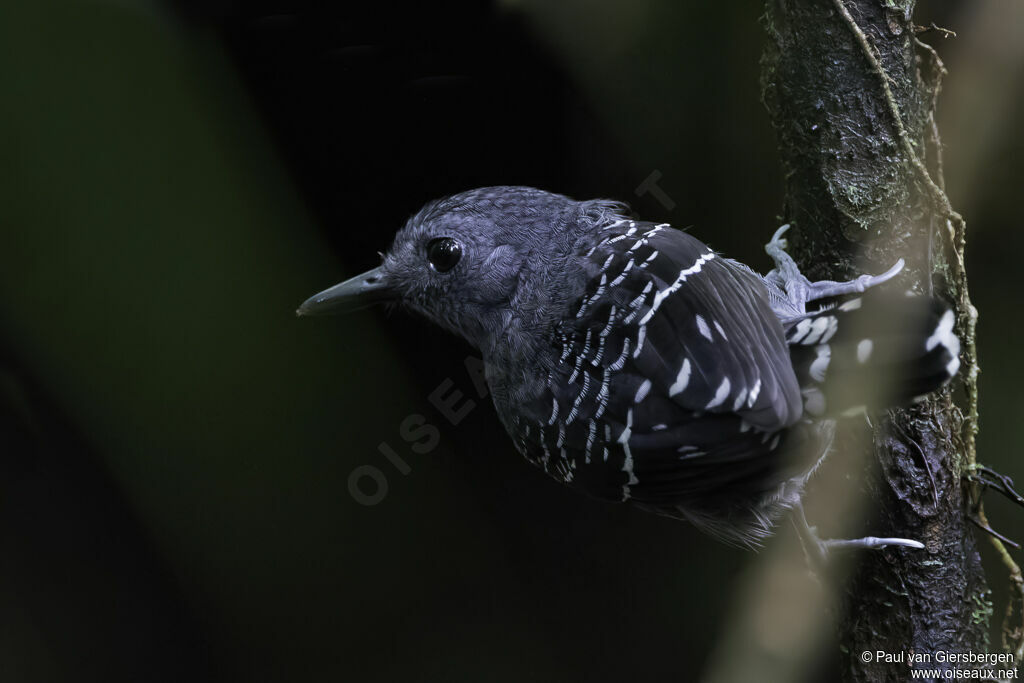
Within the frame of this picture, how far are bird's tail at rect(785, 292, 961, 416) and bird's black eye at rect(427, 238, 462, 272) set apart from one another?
509 millimetres

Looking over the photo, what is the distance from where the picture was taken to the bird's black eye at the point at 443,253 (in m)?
1.13

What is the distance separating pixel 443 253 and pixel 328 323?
364 mm

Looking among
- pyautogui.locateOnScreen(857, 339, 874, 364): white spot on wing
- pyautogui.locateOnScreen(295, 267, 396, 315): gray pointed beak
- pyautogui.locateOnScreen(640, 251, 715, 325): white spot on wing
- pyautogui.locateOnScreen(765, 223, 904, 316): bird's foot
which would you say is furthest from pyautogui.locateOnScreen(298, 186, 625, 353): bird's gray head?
pyautogui.locateOnScreen(857, 339, 874, 364): white spot on wing

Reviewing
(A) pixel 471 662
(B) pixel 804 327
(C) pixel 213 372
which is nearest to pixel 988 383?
(B) pixel 804 327

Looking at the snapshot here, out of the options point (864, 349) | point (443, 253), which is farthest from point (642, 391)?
point (443, 253)

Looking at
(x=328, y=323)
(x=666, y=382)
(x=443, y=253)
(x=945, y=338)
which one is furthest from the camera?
(x=328, y=323)

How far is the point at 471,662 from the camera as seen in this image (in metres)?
1.46

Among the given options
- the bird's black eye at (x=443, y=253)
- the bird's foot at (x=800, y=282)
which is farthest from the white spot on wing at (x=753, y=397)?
the bird's black eye at (x=443, y=253)

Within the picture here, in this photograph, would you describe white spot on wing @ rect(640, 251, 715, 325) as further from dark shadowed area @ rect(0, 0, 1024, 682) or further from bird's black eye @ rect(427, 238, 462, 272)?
dark shadowed area @ rect(0, 0, 1024, 682)

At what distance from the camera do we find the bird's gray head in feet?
3.67

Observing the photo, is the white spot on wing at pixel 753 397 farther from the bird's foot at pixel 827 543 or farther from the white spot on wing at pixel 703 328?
the bird's foot at pixel 827 543

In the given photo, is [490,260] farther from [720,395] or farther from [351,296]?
[720,395]

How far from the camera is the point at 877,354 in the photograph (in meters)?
0.85

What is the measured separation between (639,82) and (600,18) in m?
0.13
